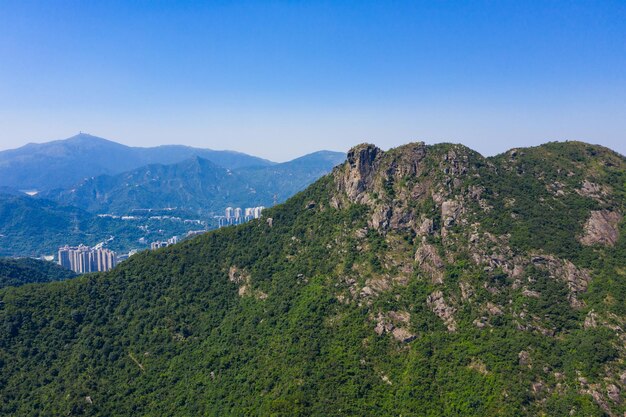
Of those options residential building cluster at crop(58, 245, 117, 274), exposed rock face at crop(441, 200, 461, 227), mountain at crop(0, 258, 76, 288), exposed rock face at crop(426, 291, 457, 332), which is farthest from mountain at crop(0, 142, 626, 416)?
residential building cluster at crop(58, 245, 117, 274)

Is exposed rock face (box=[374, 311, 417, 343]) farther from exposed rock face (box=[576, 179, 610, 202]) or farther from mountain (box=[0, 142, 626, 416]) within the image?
exposed rock face (box=[576, 179, 610, 202])

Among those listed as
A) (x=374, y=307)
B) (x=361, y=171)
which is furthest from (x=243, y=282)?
(x=361, y=171)

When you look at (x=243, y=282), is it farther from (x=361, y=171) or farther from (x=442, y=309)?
(x=442, y=309)

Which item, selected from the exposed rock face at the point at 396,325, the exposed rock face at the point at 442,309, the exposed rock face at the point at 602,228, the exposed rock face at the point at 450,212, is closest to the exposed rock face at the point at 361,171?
the exposed rock face at the point at 450,212

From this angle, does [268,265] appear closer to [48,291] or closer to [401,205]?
[401,205]

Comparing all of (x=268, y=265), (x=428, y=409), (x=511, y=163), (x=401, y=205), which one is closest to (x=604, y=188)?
(x=511, y=163)

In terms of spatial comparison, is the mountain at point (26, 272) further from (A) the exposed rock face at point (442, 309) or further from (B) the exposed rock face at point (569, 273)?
(B) the exposed rock face at point (569, 273)
